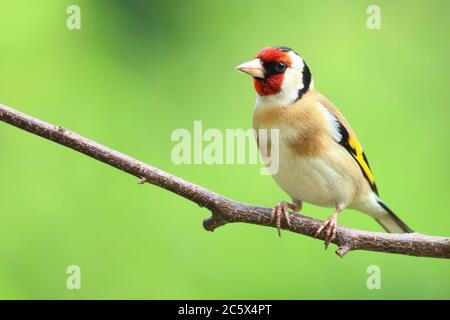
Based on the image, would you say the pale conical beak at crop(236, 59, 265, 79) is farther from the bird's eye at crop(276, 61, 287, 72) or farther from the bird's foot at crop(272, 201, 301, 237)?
the bird's foot at crop(272, 201, 301, 237)

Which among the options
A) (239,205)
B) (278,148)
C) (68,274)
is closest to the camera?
(239,205)

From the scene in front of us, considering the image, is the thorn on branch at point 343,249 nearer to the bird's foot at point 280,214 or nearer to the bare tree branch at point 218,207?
the bare tree branch at point 218,207

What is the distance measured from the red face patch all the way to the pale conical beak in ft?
0.09

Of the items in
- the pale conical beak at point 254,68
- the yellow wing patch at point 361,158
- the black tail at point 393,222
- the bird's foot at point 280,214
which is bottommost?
the bird's foot at point 280,214

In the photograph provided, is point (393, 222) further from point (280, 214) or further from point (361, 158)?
point (280, 214)

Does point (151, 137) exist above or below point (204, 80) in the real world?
below

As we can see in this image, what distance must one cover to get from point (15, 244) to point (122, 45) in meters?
0.97

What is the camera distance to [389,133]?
287 cm

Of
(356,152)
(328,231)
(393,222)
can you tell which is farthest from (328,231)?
(393,222)

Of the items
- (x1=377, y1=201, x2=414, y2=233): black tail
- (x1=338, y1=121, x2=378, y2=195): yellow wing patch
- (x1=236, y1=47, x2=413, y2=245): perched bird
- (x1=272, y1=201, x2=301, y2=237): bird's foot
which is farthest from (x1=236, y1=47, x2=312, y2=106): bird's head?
(x1=377, y1=201, x2=414, y2=233): black tail

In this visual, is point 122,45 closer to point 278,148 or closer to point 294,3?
point 294,3

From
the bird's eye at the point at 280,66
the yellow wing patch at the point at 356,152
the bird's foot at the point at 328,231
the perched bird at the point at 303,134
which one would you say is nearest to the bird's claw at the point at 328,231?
the bird's foot at the point at 328,231

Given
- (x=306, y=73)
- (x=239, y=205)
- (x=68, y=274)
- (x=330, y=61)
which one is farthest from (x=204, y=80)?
(x=239, y=205)

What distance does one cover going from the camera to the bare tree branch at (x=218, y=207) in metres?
1.90
